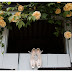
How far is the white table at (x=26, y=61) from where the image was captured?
194 cm

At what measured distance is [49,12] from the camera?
1.97 meters

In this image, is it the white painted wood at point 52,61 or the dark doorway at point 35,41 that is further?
the dark doorway at point 35,41

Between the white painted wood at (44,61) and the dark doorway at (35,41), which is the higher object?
the dark doorway at (35,41)

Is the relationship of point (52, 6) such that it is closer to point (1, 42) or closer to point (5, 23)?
point (5, 23)

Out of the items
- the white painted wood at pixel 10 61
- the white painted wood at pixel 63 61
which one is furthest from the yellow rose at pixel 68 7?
the white painted wood at pixel 10 61

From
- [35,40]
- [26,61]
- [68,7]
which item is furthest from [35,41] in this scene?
[68,7]

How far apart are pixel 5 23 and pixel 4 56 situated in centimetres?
49

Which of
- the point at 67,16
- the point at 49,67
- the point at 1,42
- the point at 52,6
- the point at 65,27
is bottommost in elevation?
the point at 49,67

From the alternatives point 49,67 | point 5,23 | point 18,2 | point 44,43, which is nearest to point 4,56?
point 5,23

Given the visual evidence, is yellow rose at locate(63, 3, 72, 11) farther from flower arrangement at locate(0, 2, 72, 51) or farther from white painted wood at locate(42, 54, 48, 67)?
white painted wood at locate(42, 54, 48, 67)

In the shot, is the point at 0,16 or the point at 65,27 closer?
the point at 0,16

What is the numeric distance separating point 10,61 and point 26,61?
0.23m

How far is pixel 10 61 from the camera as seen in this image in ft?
6.44

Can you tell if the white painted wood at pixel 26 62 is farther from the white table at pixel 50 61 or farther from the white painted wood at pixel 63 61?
the white painted wood at pixel 63 61
